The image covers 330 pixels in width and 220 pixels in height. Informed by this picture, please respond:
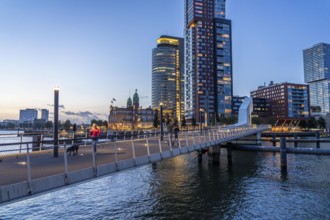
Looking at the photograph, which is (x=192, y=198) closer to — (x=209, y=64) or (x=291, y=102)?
(x=209, y=64)

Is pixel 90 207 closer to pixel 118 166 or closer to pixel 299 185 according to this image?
pixel 118 166

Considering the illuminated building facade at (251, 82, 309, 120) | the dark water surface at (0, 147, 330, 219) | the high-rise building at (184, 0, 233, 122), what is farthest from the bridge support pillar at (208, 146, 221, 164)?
the illuminated building facade at (251, 82, 309, 120)

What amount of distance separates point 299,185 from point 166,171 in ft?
42.6

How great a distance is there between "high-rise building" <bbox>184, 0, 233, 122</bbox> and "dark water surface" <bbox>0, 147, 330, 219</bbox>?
14851 centimetres

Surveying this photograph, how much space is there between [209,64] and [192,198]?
546ft

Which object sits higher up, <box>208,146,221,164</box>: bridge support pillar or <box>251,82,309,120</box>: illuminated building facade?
<box>251,82,309,120</box>: illuminated building facade

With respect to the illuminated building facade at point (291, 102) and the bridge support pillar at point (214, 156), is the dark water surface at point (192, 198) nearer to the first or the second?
the bridge support pillar at point (214, 156)

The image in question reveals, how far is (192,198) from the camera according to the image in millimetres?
18094

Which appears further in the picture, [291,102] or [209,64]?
[291,102]

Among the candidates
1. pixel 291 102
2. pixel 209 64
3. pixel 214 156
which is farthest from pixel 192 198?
pixel 291 102

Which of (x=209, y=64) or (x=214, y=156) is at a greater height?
(x=209, y=64)

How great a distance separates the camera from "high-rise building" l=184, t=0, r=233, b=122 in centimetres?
17650

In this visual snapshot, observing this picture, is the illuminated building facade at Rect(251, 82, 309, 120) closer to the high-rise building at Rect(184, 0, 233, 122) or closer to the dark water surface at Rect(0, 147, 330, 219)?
the high-rise building at Rect(184, 0, 233, 122)

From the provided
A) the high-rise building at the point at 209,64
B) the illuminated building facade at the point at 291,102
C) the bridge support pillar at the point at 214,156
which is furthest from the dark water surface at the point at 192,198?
the illuminated building facade at the point at 291,102
